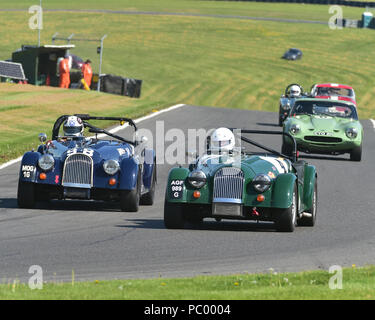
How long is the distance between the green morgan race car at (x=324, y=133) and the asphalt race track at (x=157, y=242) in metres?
5.99

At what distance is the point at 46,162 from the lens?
45.3 ft

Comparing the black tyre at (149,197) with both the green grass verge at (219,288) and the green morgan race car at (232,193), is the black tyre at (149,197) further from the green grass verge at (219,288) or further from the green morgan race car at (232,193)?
the green grass verge at (219,288)

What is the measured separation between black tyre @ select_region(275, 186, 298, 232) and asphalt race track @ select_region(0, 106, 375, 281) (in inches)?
4.8

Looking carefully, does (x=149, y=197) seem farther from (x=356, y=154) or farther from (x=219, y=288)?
(x=356, y=154)

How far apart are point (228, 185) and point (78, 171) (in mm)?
2841

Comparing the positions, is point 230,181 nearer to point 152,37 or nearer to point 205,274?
point 205,274

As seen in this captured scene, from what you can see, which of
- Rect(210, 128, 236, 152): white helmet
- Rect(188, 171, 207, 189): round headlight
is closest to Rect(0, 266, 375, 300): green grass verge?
Rect(188, 171, 207, 189): round headlight

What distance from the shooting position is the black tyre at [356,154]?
22422mm

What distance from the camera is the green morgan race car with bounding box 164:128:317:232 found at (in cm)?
1182

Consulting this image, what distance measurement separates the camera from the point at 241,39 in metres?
70.2

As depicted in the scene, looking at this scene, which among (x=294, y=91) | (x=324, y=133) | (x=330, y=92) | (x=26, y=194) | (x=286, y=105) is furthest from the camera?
(x=294, y=91)

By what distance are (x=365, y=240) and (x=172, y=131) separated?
654 inches

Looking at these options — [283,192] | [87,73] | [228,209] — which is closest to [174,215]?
[228,209]

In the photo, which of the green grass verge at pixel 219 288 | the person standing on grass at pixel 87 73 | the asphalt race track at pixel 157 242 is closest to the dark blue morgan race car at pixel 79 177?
the asphalt race track at pixel 157 242
